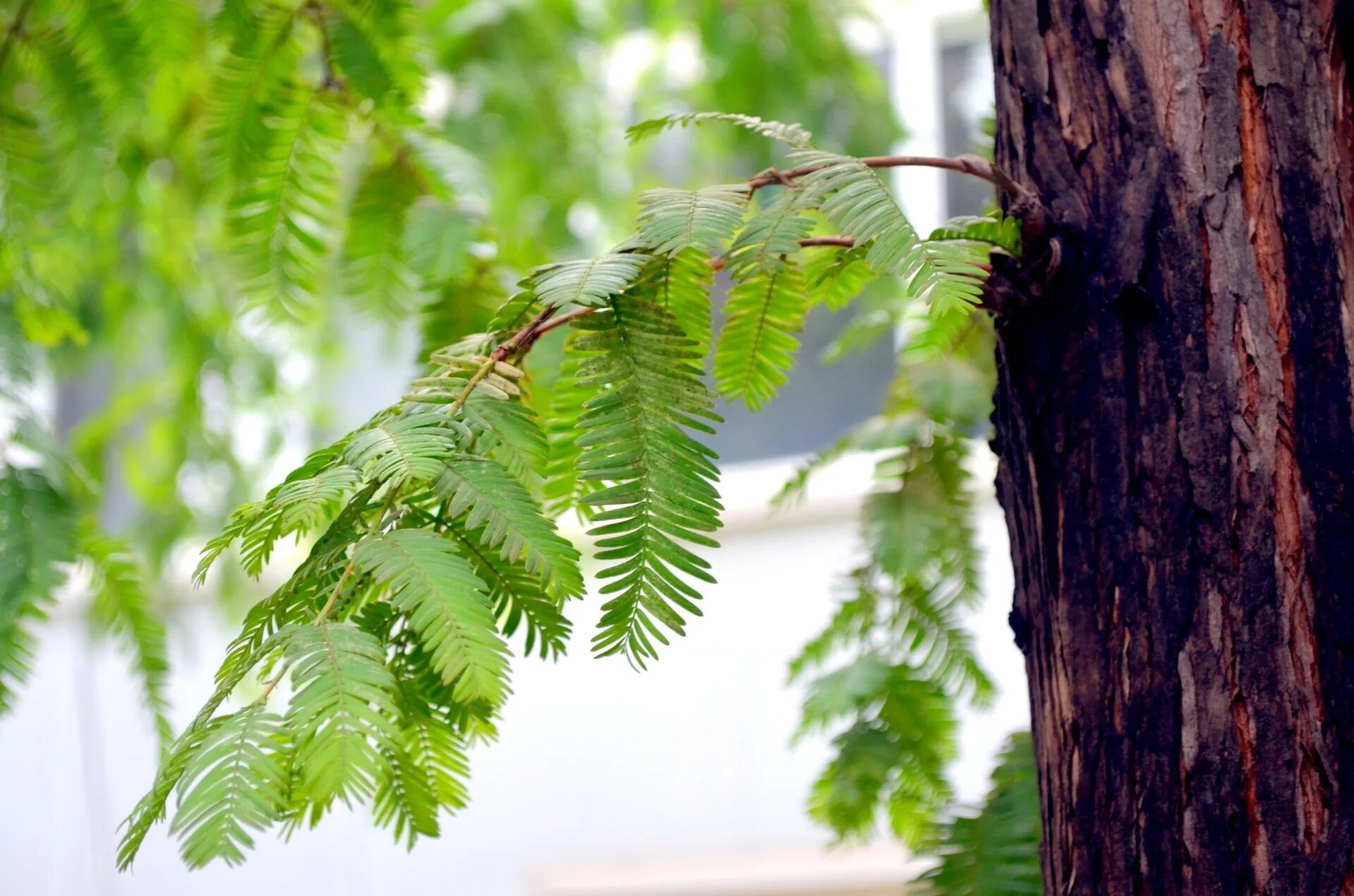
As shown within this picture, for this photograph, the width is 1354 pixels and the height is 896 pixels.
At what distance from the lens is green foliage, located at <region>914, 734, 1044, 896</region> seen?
681mm

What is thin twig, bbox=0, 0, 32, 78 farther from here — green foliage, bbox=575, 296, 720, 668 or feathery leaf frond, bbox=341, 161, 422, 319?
green foliage, bbox=575, 296, 720, 668

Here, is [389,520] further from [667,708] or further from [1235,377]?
[667,708]

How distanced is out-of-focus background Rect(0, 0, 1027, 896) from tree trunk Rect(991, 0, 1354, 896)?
1254 mm

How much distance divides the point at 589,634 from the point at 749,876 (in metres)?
0.56

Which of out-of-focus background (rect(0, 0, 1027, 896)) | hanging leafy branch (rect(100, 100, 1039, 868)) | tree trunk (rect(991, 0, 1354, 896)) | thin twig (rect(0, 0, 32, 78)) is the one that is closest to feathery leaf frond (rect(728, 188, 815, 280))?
hanging leafy branch (rect(100, 100, 1039, 868))

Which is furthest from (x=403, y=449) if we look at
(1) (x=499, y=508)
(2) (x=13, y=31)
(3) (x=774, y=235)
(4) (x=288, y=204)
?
(2) (x=13, y=31)

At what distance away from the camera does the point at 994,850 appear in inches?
27.4

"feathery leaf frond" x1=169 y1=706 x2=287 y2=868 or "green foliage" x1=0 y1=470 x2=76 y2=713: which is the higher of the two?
"green foliage" x1=0 y1=470 x2=76 y2=713

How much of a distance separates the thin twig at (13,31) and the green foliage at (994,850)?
2.77 feet

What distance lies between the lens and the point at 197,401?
1688 millimetres

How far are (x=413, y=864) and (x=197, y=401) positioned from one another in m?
1.42

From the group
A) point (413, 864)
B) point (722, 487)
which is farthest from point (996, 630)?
point (413, 864)

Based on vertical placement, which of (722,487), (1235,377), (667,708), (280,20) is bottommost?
(1235,377)

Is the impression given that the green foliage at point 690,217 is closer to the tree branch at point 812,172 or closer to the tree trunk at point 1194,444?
the tree branch at point 812,172
